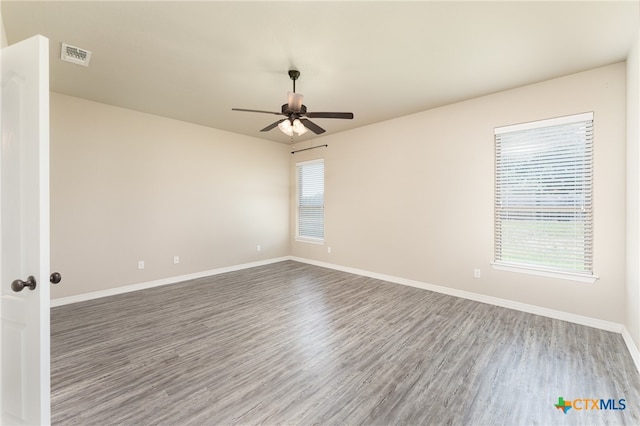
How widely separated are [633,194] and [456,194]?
1725 millimetres

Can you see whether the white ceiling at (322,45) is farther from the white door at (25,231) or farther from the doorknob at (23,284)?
the doorknob at (23,284)

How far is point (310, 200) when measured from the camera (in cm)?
620

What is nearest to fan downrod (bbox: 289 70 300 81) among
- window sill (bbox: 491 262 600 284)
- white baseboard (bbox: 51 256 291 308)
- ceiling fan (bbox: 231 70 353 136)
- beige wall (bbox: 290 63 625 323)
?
ceiling fan (bbox: 231 70 353 136)

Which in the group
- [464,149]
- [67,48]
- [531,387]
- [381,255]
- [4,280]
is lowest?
[531,387]

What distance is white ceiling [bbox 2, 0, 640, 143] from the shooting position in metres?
2.08

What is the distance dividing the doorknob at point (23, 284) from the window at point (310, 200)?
488cm

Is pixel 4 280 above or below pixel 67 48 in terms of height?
below

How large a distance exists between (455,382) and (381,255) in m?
2.89

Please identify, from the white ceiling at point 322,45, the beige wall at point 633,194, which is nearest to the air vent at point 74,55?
the white ceiling at point 322,45

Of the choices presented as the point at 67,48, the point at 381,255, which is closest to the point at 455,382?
the point at 381,255

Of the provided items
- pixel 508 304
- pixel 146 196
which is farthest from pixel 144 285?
pixel 508 304

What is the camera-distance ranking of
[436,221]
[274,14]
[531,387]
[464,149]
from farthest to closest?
[436,221] < [464,149] < [274,14] < [531,387]

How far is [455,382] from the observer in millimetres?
2002

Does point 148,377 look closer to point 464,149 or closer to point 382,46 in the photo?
point 382,46
